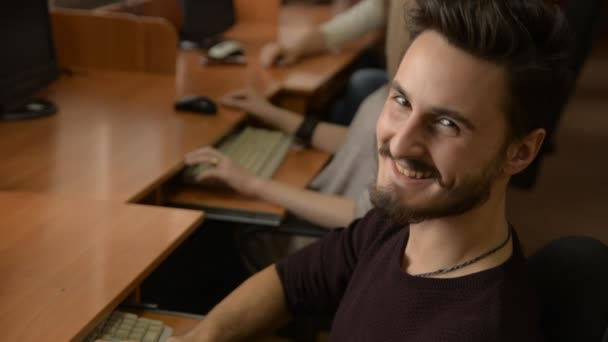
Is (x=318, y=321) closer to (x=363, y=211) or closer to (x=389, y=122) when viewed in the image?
(x=363, y=211)

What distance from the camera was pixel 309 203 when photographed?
5.50 feet

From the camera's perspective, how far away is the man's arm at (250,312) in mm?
1240

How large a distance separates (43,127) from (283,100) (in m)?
0.89

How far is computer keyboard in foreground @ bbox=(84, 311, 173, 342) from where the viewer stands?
1099 millimetres

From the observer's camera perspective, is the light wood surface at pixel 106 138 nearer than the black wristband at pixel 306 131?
Yes

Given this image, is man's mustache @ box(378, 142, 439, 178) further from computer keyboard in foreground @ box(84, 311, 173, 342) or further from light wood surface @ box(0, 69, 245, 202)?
light wood surface @ box(0, 69, 245, 202)

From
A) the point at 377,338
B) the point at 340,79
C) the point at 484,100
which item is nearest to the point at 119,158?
the point at 377,338

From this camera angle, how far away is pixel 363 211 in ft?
5.18

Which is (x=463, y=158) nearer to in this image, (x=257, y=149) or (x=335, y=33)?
(x=257, y=149)

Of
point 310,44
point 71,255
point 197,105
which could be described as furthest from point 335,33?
point 71,255

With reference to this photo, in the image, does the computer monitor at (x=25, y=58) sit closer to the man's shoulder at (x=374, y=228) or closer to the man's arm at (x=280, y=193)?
the man's arm at (x=280, y=193)

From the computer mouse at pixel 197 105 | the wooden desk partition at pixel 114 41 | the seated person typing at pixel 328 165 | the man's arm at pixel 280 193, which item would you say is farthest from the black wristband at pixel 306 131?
the wooden desk partition at pixel 114 41

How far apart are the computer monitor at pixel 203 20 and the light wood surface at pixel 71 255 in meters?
1.46

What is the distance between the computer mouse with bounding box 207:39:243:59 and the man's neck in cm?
176
